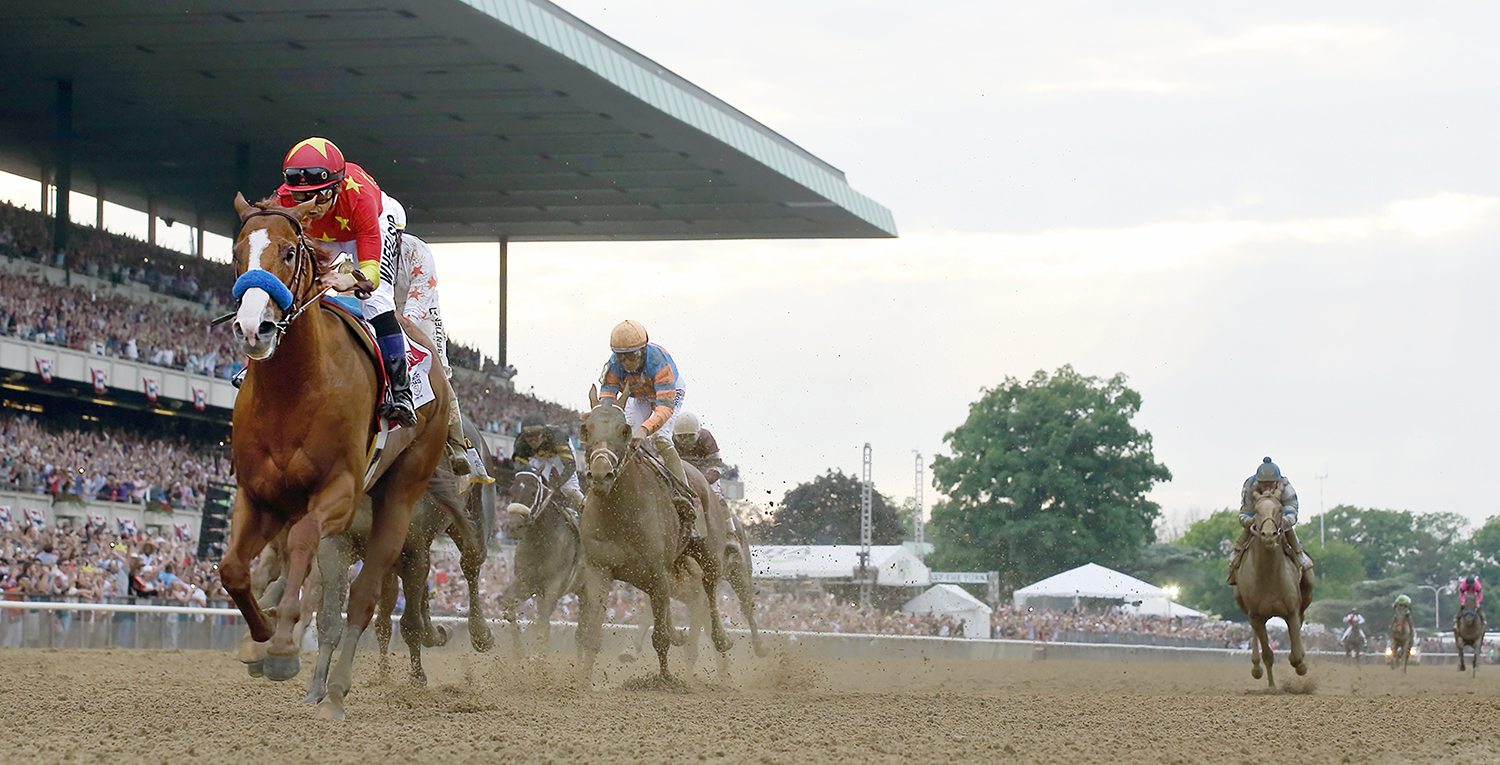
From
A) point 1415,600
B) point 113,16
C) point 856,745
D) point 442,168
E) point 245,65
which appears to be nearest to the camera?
point 856,745

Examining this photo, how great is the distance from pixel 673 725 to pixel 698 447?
6.76m

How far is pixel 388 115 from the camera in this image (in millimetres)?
34750

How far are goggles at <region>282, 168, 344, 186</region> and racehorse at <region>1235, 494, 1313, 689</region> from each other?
10.2 meters

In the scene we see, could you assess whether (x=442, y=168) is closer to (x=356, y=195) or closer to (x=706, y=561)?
(x=706, y=561)

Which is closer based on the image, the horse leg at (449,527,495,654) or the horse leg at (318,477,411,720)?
the horse leg at (318,477,411,720)

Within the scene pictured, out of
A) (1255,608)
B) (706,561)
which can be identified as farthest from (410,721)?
(1255,608)

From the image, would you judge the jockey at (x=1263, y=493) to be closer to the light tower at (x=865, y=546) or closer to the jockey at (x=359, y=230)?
the jockey at (x=359, y=230)

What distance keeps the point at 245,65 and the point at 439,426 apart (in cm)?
2498

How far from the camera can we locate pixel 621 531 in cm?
1175

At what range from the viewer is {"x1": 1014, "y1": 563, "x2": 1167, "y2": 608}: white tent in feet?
144

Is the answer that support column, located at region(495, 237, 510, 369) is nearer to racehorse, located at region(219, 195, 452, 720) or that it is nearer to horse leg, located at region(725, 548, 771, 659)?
horse leg, located at region(725, 548, 771, 659)

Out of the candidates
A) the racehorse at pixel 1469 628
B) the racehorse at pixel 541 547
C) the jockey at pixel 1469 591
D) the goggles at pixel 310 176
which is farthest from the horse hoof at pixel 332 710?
the jockey at pixel 1469 591

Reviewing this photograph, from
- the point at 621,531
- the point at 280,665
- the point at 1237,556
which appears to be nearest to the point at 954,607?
the point at 1237,556

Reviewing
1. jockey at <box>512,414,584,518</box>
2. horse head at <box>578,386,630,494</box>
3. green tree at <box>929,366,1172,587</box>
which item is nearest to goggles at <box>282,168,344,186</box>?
horse head at <box>578,386,630,494</box>
